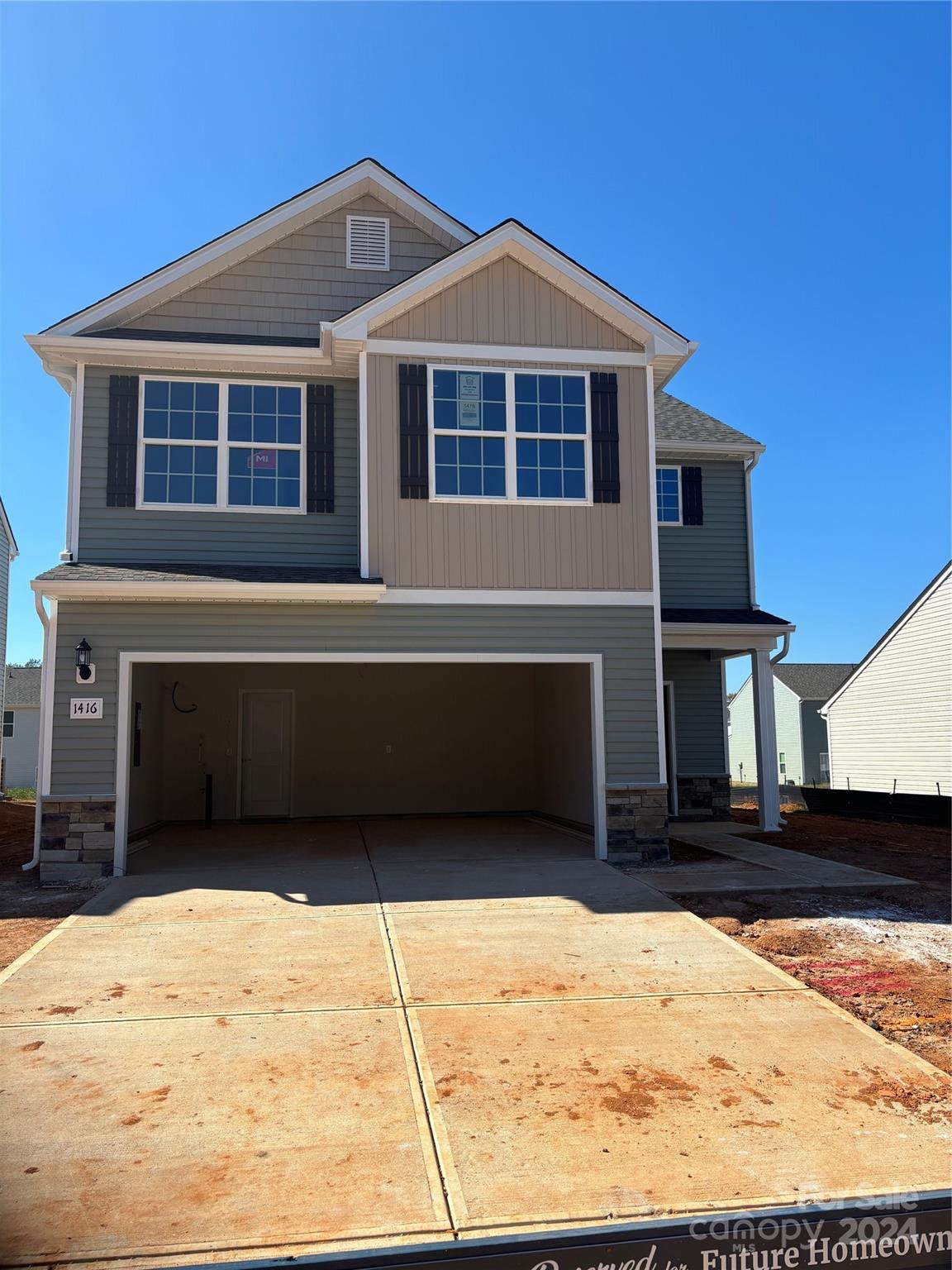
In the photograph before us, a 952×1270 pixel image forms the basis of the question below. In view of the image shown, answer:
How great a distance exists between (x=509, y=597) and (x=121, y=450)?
455 centimetres

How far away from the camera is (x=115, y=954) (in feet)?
20.5

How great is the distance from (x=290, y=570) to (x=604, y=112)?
24.7 ft

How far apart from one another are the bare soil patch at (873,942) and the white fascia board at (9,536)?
18727 mm

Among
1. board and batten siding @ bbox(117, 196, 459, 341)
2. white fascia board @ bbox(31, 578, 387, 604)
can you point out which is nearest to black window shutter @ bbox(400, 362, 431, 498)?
white fascia board @ bbox(31, 578, 387, 604)

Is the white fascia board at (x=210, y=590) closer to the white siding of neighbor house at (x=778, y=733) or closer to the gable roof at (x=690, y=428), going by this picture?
the gable roof at (x=690, y=428)

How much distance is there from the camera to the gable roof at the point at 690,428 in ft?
45.5

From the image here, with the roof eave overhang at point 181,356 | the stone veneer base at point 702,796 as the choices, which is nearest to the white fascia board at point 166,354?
the roof eave overhang at point 181,356

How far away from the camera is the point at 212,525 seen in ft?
32.1

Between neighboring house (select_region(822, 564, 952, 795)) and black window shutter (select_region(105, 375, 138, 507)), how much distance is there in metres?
17.8

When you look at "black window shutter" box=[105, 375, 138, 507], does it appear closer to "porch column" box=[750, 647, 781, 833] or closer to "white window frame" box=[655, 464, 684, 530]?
"white window frame" box=[655, 464, 684, 530]

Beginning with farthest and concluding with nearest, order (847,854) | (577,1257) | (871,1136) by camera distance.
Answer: (847,854) → (871,1136) → (577,1257)

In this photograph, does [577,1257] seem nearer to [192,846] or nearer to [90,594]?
[90,594]

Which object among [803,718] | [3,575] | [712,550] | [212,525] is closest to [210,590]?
[212,525]

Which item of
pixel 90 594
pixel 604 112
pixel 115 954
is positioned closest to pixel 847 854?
pixel 115 954
